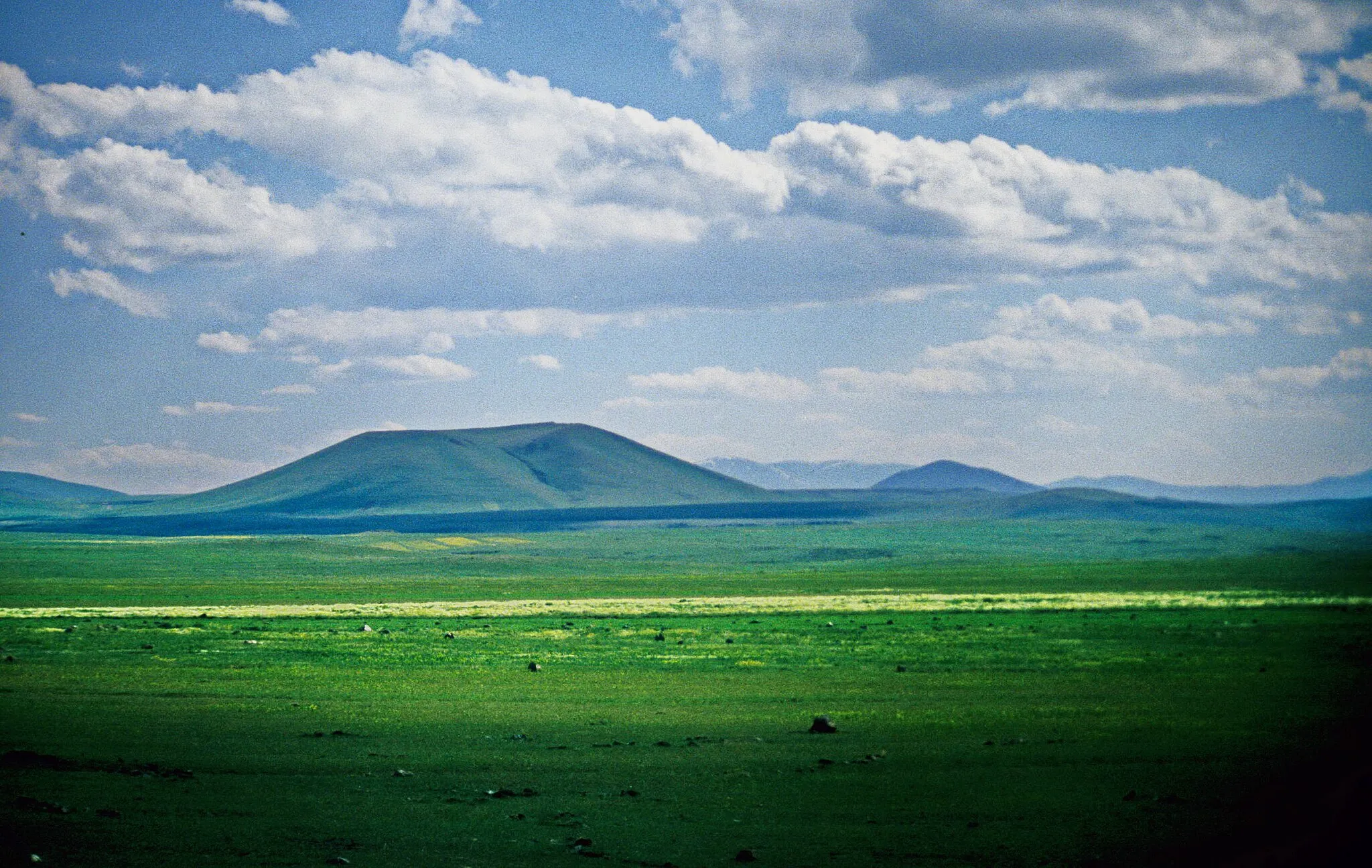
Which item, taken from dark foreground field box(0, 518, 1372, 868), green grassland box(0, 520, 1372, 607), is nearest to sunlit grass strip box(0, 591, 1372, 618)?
green grassland box(0, 520, 1372, 607)

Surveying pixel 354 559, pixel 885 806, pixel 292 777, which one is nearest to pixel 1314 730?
pixel 885 806

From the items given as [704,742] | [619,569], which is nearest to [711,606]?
[704,742]

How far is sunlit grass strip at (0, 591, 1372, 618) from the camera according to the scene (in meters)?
70.9

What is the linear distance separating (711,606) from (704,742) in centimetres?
5502

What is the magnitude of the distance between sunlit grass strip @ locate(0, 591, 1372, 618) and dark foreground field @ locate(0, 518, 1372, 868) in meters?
11.5

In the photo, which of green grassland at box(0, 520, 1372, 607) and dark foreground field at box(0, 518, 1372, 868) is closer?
dark foreground field at box(0, 518, 1372, 868)

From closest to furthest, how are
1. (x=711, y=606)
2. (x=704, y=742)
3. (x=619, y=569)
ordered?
(x=704, y=742)
(x=711, y=606)
(x=619, y=569)

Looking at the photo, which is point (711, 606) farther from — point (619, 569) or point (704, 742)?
point (619, 569)

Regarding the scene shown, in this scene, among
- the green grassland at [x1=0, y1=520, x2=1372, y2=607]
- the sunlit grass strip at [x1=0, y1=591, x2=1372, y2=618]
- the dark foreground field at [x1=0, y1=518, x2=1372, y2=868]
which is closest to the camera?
the dark foreground field at [x1=0, y1=518, x2=1372, y2=868]

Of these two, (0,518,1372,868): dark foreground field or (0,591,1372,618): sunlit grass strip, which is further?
(0,591,1372,618): sunlit grass strip

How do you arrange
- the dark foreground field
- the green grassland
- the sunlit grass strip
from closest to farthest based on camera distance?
1. the dark foreground field
2. the sunlit grass strip
3. the green grassland

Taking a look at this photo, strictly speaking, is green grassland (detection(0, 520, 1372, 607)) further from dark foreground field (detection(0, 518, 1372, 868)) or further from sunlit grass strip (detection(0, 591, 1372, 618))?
dark foreground field (detection(0, 518, 1372, 868))

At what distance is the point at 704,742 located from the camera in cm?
2714

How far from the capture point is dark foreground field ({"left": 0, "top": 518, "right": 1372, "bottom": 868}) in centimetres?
1719
